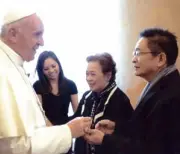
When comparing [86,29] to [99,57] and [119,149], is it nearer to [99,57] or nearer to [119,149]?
[99,57]

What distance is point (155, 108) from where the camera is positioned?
181 centimetres

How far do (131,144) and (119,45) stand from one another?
154 centimetres

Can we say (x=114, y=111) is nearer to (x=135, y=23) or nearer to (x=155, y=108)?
(x=155, y=108)

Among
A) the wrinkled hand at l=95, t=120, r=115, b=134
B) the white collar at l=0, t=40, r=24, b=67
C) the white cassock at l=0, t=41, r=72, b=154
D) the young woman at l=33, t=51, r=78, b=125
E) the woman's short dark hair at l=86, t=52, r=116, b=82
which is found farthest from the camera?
the young woman at l=33, t=51, r=78, b=125

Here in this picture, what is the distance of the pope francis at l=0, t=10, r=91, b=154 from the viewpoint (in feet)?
5.09

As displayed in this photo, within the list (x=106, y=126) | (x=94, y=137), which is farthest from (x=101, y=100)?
(x=94, y=137)

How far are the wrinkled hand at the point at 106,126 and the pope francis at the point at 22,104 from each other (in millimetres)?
462

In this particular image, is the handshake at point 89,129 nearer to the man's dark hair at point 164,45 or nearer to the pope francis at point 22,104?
the pope francis at point 22,104

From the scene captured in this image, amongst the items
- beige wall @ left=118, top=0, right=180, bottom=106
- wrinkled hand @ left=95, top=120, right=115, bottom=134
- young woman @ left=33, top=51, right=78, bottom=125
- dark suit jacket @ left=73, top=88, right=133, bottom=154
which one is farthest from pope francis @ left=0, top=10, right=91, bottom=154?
beige wall @ left=118, top=0, right=180, bottom=106

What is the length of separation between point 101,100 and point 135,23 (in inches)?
42.0

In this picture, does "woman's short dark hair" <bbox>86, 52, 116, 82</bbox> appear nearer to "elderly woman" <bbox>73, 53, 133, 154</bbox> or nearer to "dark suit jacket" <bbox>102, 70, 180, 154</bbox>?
"elderly woman" <bbox>73, 53, 133, 154</bbox>

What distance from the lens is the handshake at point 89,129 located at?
1.72m

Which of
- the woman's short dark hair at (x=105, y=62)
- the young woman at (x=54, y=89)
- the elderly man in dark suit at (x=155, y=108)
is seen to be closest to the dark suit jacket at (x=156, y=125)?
the elderly man in dark suit at (x=155, y=108)

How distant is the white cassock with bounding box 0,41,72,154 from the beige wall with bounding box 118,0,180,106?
168 centimetres
